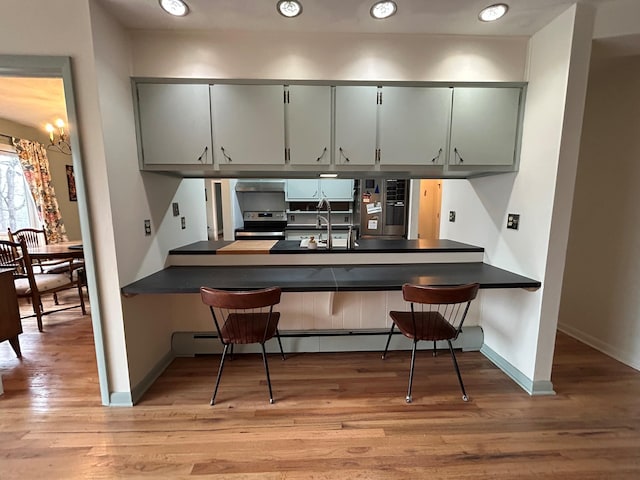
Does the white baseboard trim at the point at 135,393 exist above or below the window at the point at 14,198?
below

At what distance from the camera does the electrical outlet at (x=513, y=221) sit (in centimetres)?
209

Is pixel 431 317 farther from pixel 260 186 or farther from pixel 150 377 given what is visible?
pixel 260 186

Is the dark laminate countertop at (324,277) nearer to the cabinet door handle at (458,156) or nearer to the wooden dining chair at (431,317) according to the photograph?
the wooden dining chair at (431,317)

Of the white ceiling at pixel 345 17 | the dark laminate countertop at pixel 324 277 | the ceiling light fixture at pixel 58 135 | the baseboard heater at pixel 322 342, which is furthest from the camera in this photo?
the ceiling light fixture at pixel 58 135

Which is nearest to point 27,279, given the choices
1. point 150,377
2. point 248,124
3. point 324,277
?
point 150,377

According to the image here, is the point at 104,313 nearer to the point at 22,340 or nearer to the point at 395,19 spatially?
the point at 22,340

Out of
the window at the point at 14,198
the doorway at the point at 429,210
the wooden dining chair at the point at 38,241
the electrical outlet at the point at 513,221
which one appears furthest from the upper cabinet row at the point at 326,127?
the window at the point at 14,198

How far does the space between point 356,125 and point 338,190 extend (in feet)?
9.10

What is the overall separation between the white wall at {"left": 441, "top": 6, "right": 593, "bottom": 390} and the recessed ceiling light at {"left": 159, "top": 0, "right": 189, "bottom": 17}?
2.31 metres

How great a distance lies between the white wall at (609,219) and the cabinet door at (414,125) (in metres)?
1.46

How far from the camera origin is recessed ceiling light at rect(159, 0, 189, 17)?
1.64 m

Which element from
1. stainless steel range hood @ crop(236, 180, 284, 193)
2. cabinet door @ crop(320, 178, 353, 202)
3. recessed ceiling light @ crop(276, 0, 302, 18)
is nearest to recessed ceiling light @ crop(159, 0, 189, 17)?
recessed ceiling light @ crop(276, 0, 302, 18)

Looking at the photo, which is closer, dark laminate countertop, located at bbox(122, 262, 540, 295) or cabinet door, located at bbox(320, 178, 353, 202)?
dark laminate countertop, located at bbox(122, 262, 540, 295)

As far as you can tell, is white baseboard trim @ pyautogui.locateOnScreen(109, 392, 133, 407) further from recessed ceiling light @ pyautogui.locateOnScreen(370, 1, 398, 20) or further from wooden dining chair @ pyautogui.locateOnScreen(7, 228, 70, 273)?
recessed ceiling light @ pyautogui.locateOnScreen(370, 1, 398, 20)
